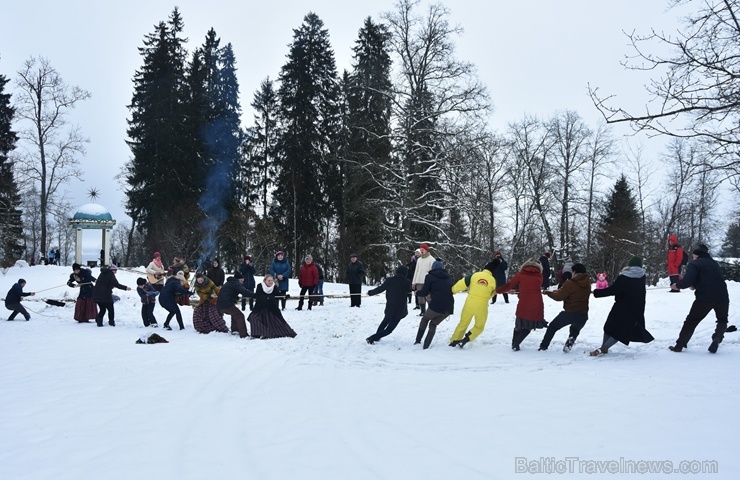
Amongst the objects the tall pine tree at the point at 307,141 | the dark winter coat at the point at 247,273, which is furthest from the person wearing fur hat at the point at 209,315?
the tall pine tree at the point at 307,141

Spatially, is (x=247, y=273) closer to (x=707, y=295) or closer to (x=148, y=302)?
(x=148, y=302)

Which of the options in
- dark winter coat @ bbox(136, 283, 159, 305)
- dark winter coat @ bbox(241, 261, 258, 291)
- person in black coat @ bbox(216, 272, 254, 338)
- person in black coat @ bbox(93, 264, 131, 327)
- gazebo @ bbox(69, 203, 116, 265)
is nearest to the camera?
person in black coat @ bbox(216, 272, 254, 338)

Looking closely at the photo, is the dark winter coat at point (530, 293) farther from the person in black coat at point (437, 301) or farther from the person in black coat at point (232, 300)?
the person in black coat at point (232, 300)

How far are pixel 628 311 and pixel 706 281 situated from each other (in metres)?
1.38

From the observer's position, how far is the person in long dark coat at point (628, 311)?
30.8ft

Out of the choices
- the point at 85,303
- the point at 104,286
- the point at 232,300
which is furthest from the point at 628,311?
the point at 85,303

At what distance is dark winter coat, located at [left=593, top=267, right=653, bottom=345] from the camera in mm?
9391

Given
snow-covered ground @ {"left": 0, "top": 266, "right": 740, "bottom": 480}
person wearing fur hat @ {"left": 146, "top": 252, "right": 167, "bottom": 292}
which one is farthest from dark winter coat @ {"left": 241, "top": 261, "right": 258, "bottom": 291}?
snow-covered ground @ {"left": 0, "top": 266, "right": 740, "bottom": 480}

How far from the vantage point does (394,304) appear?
458 inches

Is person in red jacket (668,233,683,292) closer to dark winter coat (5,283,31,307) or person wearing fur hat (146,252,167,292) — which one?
person wearing fur hat (146,252,167,292)

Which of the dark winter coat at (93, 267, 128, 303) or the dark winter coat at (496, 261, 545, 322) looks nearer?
the dark winter coat at (496, 261, 545, 322)

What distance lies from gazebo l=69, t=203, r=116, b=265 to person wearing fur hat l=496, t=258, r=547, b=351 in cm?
2756

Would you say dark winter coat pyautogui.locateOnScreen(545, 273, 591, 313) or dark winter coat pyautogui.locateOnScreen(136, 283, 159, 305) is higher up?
dark winter coat pyautogui.locateOnScreen(545, 273, 591, 313)

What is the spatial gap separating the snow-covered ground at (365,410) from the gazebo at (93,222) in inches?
867
